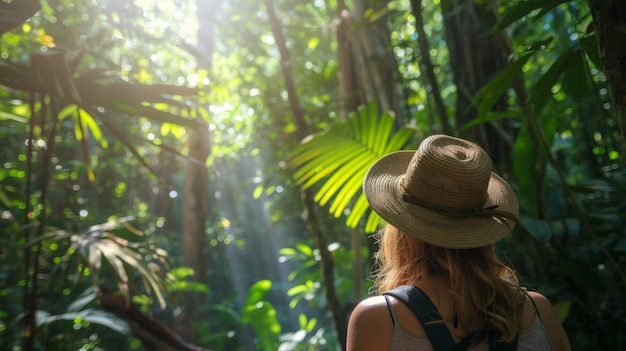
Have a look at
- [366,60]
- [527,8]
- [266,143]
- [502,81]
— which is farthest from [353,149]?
[266,143]

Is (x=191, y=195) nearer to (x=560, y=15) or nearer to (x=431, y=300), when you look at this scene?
(x=560, y=15)

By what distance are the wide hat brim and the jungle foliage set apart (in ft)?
1.23

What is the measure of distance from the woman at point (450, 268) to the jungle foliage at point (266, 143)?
17.0 inches

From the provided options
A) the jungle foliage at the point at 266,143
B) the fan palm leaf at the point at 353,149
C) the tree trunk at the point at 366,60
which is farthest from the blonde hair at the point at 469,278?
the tree trunk at the point at 366,60

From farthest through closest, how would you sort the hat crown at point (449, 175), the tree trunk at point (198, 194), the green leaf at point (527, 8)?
the tree trunk at point (198, 194) < the green leaf at point (527, 8) < the hat crown at point (449, 175)

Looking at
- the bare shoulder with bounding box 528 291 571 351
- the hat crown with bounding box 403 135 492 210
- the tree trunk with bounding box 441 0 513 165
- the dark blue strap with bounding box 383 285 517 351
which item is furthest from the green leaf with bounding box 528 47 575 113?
the tree trunk with bounding box 441 0 513 165

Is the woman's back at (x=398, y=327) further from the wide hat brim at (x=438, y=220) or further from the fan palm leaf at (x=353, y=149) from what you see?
the fan palm leaf at (x=353, y=149)

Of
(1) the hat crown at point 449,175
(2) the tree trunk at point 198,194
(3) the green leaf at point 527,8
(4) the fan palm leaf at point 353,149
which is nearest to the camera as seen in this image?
(1) the hat crown at point 449,175

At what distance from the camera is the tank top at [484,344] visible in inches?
42.1

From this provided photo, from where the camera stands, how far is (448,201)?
47.1 inches

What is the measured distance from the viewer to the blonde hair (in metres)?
1.13

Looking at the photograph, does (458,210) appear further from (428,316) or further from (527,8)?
(527,8)

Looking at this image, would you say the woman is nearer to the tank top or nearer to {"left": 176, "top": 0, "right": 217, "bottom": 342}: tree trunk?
the tank top

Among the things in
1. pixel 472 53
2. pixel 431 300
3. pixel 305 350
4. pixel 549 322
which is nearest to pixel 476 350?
pixel 431 300
